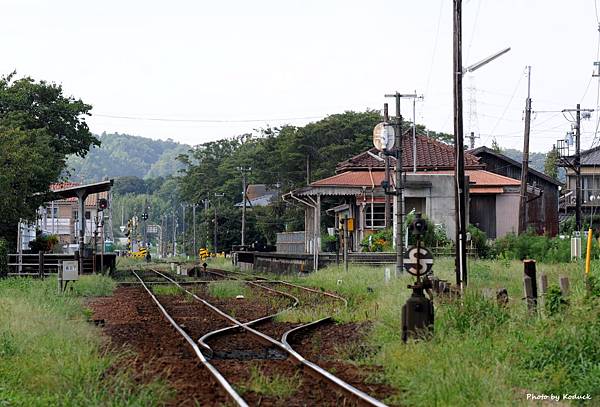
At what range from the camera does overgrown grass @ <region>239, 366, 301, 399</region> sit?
9.91 metres

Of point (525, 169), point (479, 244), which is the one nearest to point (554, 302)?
point (479, 244)

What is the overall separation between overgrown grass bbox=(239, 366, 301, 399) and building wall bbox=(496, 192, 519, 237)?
132 feet

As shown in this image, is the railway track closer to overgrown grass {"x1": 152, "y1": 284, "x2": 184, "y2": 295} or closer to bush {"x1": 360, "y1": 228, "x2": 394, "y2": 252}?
overgrown grass {"x1": 152, "y1": 284, "x2": 184, "y2": 295}

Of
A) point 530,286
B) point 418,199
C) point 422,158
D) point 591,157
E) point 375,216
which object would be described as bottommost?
point 530,286

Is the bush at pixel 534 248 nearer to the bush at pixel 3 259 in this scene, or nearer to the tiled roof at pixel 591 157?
the bush at pixel 3 259

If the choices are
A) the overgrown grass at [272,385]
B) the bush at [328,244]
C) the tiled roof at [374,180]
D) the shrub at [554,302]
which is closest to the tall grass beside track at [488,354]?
the shrub at [554,302]

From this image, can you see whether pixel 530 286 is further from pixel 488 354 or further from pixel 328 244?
pixel 328 244

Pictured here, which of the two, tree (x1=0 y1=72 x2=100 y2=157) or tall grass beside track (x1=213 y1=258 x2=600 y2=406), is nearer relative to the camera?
tall grass beside track (x1=213 y1=258 x2=600 y2=406)

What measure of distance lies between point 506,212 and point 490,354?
1560 inches

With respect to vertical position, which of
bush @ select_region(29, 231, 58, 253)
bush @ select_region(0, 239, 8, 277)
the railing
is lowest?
bush @ select_region(0, 239, 8, 277)

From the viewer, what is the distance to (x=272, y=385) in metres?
10.2

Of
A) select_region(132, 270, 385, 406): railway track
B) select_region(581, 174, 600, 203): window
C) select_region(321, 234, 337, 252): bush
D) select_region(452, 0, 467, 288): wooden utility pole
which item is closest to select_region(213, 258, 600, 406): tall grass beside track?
select_region(132, 270, 385, 406): railway track

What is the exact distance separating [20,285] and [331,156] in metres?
52.0

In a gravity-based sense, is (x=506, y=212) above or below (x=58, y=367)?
above
